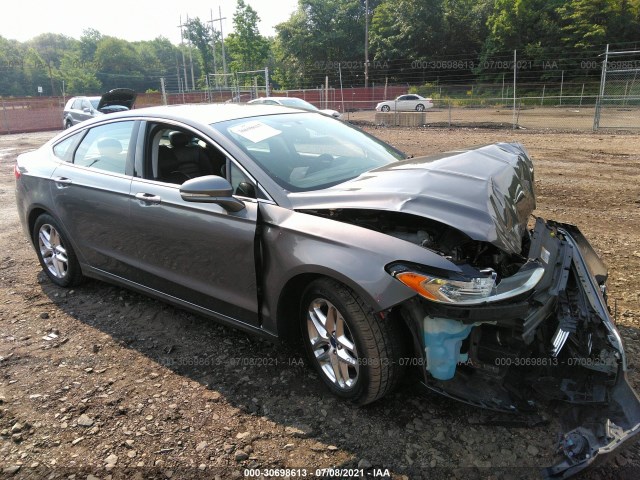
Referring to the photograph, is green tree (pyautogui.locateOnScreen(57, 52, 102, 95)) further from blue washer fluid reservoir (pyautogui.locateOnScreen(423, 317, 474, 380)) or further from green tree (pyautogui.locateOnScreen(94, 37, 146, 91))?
blue washer fluid reservoir (pyautogui.locateOnScreen(423, 317, 474, 380))

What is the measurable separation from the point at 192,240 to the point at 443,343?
1.74 m

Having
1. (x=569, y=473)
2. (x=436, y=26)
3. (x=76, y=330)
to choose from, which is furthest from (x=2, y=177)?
(x=436, y=26)

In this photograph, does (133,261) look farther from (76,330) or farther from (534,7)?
(534,7)

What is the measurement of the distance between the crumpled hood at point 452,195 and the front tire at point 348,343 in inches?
19.9

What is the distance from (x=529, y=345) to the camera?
8.07 feet

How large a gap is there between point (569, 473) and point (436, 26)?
5202 centimetres

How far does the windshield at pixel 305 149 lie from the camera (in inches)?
120

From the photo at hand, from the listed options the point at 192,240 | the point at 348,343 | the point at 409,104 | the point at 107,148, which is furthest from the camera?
the point at 409,104

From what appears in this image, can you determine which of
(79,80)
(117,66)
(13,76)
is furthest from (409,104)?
(13,76)

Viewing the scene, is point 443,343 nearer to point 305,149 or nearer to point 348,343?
point 348,343

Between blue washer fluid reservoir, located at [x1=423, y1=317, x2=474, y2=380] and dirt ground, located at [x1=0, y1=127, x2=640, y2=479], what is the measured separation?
0.42 metres

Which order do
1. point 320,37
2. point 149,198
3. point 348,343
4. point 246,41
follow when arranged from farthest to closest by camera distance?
1. point 246,41
2. point 320,37
3. point 149,198
4. point 348,343

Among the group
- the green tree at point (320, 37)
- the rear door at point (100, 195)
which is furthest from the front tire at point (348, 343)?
the green tree at point (320, 37)

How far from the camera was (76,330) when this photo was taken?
376 cm
